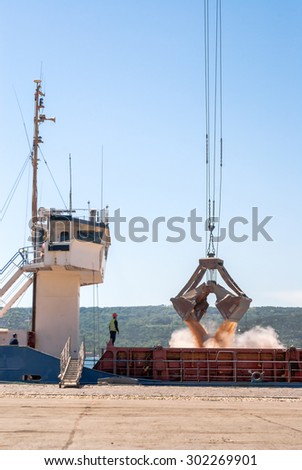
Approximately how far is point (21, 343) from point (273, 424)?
2078 cm

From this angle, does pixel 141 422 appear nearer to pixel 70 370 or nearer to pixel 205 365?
pixel 70 370

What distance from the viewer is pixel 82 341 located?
30.8 m

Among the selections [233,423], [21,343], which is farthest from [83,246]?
[233,423]

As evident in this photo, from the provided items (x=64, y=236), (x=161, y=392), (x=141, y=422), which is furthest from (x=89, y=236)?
(x=141, y=422)

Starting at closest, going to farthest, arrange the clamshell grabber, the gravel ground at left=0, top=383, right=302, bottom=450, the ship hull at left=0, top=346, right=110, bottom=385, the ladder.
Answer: the gravel ground at left=0, top=383, right=302, bottom=450 < the ladder < the ship hull at left=0, top=346, right=110, bottom=385 < the clamshell grabber

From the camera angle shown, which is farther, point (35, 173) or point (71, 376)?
point (35, 173)

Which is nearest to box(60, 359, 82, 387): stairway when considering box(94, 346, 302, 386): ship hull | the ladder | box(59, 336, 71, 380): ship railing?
the ladder

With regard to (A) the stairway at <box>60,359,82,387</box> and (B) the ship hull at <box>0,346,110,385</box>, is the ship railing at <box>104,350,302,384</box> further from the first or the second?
(A) the stairway at <box>60,359,82,387</box>

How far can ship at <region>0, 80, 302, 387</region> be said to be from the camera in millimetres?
30016

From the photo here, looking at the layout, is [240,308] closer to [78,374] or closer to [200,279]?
[200,279]

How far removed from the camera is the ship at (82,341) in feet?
98.5

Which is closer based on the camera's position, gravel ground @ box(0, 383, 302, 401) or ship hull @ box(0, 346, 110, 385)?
gravel ground @ box(0, 383, 302, 401)

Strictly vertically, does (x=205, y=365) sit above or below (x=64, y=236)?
below

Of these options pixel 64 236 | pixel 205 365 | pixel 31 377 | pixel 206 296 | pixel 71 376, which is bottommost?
pixel 31 377
